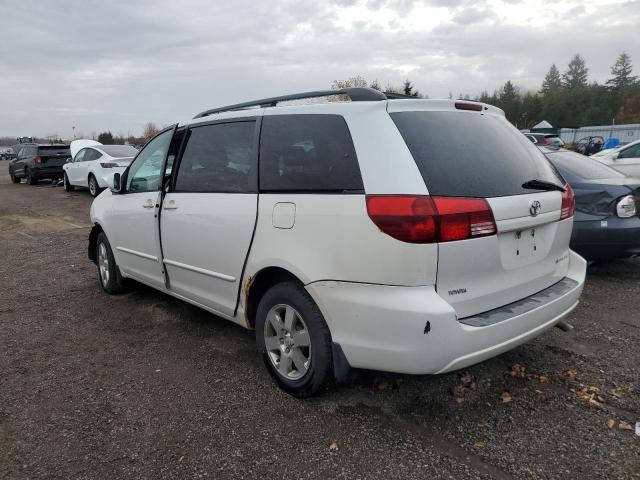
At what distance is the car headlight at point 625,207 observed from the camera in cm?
533

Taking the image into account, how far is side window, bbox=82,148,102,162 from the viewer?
598 inches

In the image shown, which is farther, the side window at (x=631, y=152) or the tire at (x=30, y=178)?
the tire at (x=30, y=178)

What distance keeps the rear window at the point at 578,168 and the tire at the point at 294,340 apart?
3990 mm

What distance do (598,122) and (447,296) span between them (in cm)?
6363

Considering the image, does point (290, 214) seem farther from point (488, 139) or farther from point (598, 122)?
point (598, 122)

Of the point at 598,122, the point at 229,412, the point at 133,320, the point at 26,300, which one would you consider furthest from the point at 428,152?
the point at 598,122

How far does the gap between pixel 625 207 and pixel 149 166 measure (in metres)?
4.79

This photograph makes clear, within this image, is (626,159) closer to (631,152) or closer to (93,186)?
(631,152)

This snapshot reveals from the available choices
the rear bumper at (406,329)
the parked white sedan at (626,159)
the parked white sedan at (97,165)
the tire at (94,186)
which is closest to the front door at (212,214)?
the rear bumper at (406,329)

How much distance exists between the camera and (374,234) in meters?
2.56

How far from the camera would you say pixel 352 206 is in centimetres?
267

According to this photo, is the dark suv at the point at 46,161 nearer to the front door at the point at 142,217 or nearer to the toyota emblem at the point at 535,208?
the front door at the point at 142,217

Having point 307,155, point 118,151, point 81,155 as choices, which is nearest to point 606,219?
point 307,155

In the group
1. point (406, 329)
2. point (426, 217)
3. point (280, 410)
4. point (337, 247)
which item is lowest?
point (280, 410)
